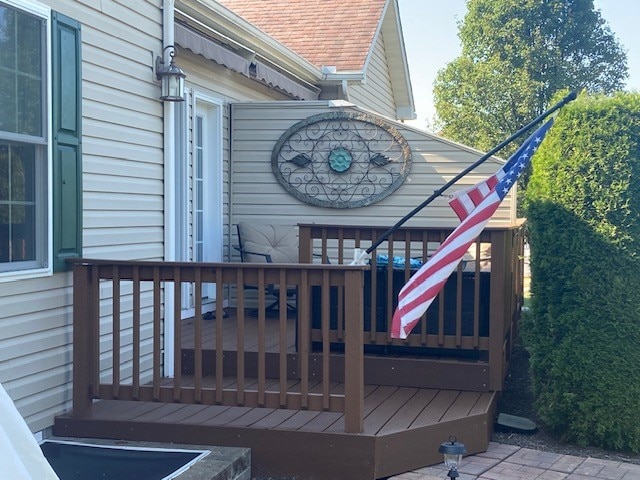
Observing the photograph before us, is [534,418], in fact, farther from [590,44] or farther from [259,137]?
[590,44]

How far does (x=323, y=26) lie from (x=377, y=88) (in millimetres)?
1304

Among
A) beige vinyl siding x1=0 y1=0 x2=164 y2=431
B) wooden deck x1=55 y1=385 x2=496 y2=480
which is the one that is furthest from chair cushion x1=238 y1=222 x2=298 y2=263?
wooden deck x1=55 y1=385 x2=496 y2=480

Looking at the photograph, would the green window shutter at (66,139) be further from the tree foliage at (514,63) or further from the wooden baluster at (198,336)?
the tree foliage at (514,63)

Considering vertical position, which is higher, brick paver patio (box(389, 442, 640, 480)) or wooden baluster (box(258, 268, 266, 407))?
wooden baluster (box(258, 268, 266, 407))

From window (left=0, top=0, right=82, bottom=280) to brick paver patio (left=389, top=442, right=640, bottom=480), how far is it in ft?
7.14

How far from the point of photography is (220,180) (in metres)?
7.80

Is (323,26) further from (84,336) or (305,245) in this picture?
(84,336)

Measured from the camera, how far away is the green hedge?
4832 millimetres

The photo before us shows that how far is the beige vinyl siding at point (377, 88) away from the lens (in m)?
11.3

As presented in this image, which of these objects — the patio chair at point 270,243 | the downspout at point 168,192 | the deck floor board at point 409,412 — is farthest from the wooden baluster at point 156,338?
the patio chair at point 270,243

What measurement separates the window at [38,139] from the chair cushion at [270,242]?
337cm

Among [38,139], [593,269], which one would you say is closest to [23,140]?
[38,139]

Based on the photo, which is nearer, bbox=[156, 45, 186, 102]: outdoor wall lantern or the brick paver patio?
the brick paver patio

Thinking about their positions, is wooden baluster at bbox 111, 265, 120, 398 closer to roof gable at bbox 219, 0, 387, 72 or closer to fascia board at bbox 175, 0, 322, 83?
fascia board at bbox 175, 0, 322, 83
